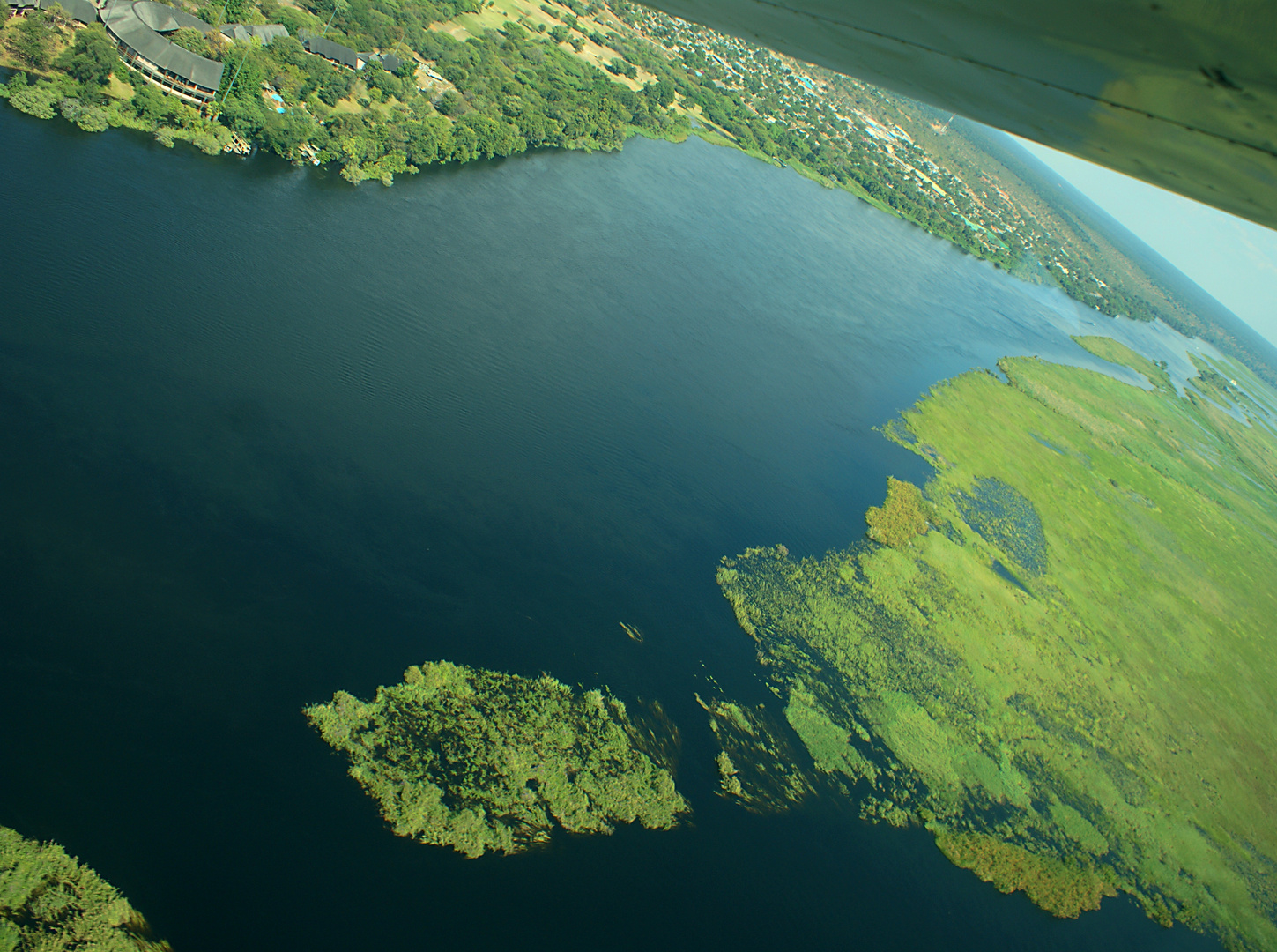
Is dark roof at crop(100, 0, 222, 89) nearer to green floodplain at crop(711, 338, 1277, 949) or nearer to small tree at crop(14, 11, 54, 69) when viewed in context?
small tree at crop(14, 11, 54, 69)

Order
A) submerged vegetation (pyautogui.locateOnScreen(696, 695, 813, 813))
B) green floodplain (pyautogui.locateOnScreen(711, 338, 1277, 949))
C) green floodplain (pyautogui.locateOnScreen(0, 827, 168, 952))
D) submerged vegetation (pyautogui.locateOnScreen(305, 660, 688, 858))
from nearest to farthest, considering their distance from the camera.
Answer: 1. green floodplain (pyautogui.locateOnScreen(0, 827, 168, 952))
2. submerged vegetation (pyautogui.locateOnScreen(305, 660, 688, 858))
3. submerged vegetation (pyautogui.locateOnScreen(696, 695, 813, 813))
4. green floodplain (pyautogui.locateOnScreen(711, 338, 1277, 949))

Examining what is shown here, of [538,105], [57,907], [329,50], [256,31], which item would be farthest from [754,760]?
[538,105]

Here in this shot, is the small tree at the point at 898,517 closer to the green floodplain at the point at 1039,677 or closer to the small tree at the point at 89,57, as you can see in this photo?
the green floodplain at the point at 1039,677

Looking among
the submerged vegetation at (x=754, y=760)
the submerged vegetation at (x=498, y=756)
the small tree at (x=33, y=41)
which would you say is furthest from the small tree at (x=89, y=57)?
A: the submerged vegetation at (x=754, y=760)

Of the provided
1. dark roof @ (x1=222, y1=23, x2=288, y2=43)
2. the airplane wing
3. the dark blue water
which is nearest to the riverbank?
dark roof @ (x1=222, y1=23, x2=288, y2=43)

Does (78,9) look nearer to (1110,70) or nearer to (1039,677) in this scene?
(1110,70)
